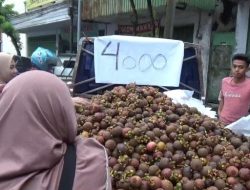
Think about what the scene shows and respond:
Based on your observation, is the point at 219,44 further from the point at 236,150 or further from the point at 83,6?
the point at 236,150

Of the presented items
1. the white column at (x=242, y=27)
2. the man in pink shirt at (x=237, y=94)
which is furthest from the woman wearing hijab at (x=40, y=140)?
the white column at (x=242, y=27)

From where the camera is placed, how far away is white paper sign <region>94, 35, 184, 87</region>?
217 inches

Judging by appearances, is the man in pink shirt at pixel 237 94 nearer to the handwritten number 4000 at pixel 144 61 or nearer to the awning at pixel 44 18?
the handwritten number 4000 at pixel 144 61

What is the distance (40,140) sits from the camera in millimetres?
1684

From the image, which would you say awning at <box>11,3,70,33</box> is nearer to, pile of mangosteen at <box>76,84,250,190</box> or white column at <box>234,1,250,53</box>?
white column at <box>234,1,250,53</box>

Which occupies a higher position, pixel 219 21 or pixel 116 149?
pixel 219 21

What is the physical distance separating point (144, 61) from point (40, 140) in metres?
3.98

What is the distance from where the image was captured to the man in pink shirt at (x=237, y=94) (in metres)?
5.11

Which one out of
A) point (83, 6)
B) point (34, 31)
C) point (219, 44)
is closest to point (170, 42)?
point (219, 44)

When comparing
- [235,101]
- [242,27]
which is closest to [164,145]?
[235,101]

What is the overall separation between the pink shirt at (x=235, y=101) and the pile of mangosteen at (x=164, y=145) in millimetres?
1471

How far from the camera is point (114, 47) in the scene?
18.4 ft

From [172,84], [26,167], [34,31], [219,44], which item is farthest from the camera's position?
[34,31]

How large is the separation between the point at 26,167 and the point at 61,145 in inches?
6.0
